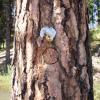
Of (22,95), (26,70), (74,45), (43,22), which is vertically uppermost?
(43,22)

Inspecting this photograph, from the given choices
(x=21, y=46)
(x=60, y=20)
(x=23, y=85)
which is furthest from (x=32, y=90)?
(x=60, y=20)

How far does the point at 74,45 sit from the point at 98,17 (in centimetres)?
3838

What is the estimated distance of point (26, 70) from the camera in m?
2.49

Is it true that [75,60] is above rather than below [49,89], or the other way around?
above

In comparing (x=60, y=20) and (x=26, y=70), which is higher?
(x=60, y=20)

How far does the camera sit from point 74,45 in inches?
97.3

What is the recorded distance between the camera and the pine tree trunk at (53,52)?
244 centimetres

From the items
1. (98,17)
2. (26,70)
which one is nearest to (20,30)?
(26,70)

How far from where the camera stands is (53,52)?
2461mm

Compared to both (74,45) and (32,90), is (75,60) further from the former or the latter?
(32,90)

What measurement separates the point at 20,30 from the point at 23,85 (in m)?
0.37

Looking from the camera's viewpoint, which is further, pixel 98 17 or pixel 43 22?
pixel 98 17

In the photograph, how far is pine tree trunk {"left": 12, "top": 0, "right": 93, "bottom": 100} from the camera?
2.44 meters

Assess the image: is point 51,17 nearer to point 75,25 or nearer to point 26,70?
point 75,25
